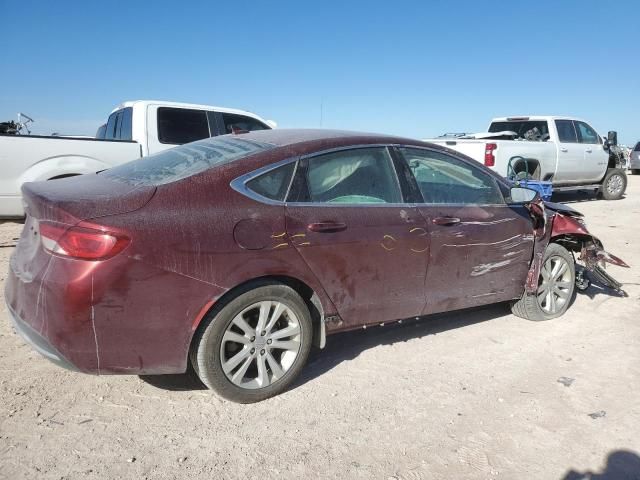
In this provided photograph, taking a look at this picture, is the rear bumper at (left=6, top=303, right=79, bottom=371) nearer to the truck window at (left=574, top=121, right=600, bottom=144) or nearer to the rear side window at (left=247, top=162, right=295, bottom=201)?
the rear side window at (left=247, top=162, right=295, bottom=201)

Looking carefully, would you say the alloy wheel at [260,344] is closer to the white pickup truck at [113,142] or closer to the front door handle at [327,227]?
the front door handle at [327,227]

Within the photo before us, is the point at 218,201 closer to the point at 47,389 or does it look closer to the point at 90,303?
the point at 90,303

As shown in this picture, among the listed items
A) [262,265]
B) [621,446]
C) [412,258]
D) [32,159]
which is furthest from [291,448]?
[32,159]

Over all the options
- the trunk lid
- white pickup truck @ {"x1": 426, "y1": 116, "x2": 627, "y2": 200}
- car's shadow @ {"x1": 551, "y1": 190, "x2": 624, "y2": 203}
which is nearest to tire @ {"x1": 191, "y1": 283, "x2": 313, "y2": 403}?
the trunk lid

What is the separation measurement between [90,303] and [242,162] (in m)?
1.16

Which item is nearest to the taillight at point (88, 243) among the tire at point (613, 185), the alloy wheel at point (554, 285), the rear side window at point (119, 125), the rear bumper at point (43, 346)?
the rear bumper at point (43, 346)

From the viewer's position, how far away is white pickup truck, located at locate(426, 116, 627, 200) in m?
10.6

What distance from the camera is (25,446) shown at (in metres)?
2.65

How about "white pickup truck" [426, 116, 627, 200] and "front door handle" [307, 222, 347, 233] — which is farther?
"white pickup truck" [426, 116, 627, 200]

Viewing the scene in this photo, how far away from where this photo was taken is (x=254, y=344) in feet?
10.0

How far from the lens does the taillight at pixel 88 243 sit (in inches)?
100

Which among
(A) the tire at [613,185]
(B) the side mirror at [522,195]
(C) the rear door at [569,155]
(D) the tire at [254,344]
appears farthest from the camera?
(A) the tire at [613,185]

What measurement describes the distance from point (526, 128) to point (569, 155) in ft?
Answer: 3.95

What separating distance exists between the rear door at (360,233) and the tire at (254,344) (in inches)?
11.6
